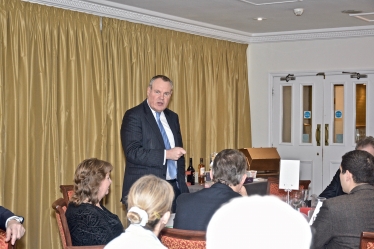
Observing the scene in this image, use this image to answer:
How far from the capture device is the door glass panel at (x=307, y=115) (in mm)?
8845

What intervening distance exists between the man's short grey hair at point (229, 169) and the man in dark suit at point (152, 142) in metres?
0.94

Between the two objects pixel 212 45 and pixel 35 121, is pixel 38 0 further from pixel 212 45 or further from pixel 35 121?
pixel 212 45

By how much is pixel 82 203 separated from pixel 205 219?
80cm

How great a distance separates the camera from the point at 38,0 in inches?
227

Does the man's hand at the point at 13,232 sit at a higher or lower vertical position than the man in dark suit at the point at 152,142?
lower

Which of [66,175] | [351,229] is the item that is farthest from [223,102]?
[351,229]

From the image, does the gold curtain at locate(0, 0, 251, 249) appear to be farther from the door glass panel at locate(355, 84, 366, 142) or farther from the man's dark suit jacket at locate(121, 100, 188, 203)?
the door glass panel at locate(355, 84, 366, 142)

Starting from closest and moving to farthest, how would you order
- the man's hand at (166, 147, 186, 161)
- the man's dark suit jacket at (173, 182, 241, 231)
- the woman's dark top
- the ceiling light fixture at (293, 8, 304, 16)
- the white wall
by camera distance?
1. the man's dark suit jacket at (173, 182, 241, 231)
2. the woman's dark top
3. the man's hand at (166, 147, 186, 161)
4. the ceiling light fixture at (293, 8, 304, 16)
5. the white wall

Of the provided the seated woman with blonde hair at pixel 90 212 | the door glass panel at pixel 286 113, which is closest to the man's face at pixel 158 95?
the seated woman with blonde hair at pixel 90 212

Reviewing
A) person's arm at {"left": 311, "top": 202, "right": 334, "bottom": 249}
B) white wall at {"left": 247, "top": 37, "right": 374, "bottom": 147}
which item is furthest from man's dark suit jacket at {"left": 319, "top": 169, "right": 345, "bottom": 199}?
white wall at {"left": 247, "top": 37, "right": 374, "bottom": 147}

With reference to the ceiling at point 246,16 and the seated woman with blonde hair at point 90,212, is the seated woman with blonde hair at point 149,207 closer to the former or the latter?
the seated woman with blonde hair at point 90,212

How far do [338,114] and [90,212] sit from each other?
614cm

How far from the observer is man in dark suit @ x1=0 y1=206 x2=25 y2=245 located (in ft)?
9.07

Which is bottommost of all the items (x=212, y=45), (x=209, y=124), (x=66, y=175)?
(x=66, y=175)
